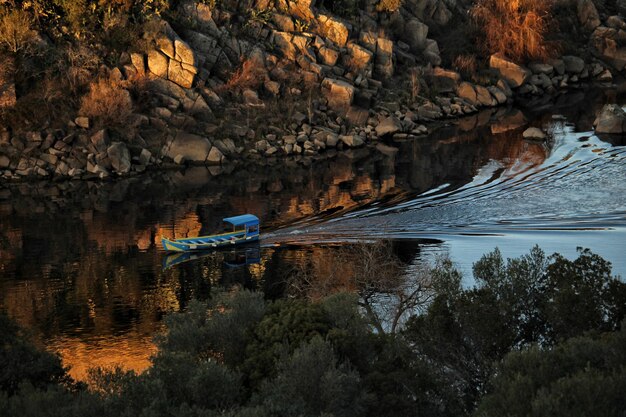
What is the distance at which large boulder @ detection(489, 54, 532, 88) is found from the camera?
10994 centimetres

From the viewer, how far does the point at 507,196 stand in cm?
6969

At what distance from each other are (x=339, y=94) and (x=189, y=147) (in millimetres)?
17437

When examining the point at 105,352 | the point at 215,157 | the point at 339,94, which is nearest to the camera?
the point at 105,352

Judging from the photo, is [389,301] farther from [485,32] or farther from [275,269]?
[485,32]

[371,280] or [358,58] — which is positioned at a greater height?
[358,58]

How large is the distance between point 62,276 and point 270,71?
43.9 metres

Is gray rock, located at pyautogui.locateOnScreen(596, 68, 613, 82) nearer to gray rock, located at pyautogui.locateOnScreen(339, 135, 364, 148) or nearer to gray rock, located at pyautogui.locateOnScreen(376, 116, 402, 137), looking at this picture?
gray rock, located at pyautogui.locateOnScreen(376, 116, 402, 137)

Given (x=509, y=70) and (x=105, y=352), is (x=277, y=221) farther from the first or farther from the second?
(x=509, y=70)

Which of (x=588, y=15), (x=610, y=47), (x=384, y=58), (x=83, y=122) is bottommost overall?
(x=83, y=122)

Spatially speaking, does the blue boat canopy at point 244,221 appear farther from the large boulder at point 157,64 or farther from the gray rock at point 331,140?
the large boulder at point 157,64

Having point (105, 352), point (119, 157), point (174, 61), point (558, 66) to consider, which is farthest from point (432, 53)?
point (105, 352)

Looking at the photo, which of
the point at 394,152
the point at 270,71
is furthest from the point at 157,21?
the point at 394,152

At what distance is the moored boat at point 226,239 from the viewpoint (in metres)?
59.6

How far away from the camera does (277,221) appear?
6612 cm
